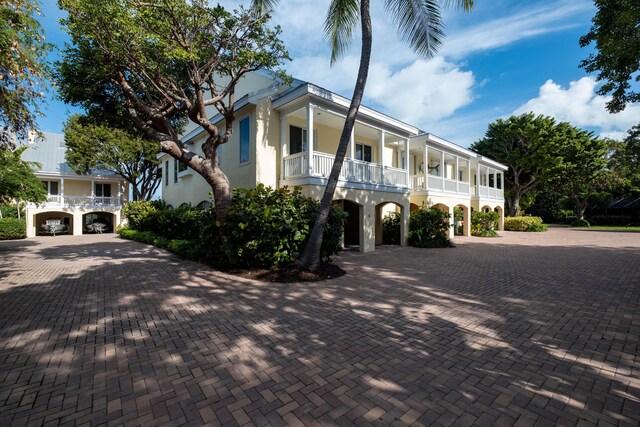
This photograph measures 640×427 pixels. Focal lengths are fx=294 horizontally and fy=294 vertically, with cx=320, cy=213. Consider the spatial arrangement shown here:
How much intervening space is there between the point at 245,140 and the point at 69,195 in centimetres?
2513

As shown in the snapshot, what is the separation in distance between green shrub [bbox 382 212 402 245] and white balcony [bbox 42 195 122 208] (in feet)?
84.6

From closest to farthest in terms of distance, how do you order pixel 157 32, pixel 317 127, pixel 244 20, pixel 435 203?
pixel 157 32
pixel 244 20
pixel 317 127
pixel 435 203

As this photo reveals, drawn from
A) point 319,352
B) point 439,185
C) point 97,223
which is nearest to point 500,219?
point 439,185

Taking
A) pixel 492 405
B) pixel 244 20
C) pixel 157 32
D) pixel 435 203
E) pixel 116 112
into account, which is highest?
pixel 244 20

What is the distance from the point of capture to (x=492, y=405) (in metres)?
2.83

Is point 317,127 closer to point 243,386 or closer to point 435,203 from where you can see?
point 435,203

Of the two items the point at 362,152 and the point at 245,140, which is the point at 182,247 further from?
the point at 362,152

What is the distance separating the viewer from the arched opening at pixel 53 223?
2367 cm

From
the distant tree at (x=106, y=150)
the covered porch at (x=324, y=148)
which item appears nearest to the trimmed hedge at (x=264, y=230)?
the covered porch at (x=324, y=148)

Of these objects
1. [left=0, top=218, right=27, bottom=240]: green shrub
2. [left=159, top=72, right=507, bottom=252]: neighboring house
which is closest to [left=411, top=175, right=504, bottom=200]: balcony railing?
[left=159, top=72, right=507, bottom=252]: neighboring house

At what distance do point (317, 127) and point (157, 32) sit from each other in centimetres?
760

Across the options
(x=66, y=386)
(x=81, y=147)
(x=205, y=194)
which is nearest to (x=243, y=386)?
(x=66, y=386)

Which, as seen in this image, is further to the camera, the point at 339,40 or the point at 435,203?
the point at 435,203

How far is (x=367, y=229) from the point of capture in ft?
42.3
